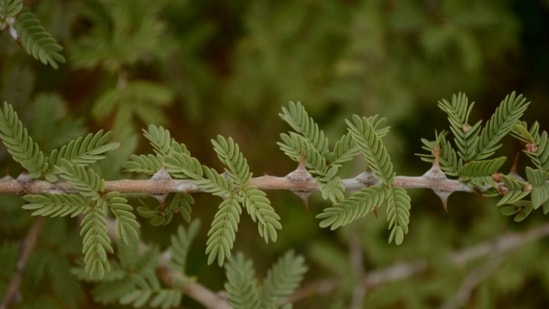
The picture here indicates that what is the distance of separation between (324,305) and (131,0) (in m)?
1.48

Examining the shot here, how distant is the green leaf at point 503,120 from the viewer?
42.4 inches

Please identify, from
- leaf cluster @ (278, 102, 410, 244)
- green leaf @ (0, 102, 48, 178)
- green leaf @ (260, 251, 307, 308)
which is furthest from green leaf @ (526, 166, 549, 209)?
green leaf @ (0, 102, 48, 178)

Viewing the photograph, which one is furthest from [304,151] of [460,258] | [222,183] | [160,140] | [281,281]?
[460,258]

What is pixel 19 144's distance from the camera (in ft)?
3.66

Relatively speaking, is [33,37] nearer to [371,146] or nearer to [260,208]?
[260,208]

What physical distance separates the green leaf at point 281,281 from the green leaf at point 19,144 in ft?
2.01

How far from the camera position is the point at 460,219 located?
2.90m

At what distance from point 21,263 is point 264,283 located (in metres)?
0.64

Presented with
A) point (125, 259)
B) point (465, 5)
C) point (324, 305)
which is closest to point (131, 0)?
point (125, 259)

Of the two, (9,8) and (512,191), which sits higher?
(9,8)

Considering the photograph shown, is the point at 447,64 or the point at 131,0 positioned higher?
the point at 447,64

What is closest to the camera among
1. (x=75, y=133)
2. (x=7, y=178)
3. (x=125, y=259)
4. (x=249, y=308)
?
(x=7, y=178)

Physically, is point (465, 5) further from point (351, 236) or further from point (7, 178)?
point (7, 178)

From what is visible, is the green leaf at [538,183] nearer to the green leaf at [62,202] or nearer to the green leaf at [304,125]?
the green leaf at [304,125]
